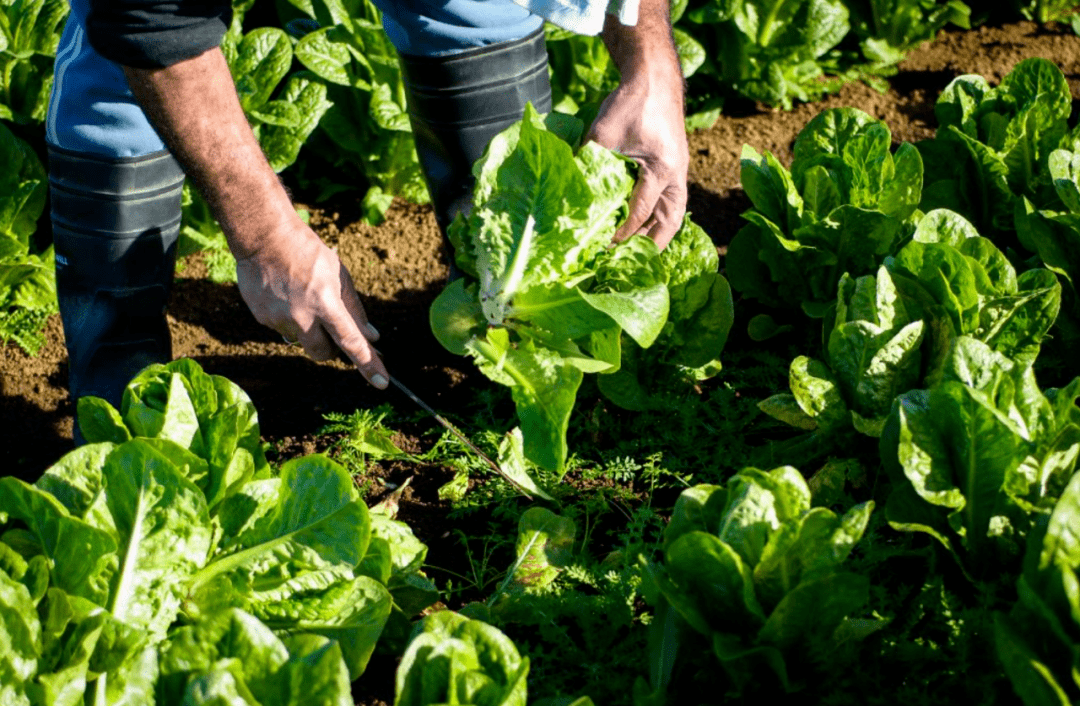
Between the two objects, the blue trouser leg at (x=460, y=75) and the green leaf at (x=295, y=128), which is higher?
the blue trouser leg at (x=460, y=75)

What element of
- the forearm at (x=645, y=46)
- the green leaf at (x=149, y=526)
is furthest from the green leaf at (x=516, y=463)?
the forearm at (x=645, y=46)

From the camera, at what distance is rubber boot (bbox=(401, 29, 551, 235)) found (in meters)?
3.04

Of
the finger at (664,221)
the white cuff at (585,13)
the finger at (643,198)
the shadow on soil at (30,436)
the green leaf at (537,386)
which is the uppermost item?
the white cuff at (585,13)

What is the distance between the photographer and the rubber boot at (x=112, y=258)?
291 cm

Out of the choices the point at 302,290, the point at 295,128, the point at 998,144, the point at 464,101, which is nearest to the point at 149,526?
the point at 302,290

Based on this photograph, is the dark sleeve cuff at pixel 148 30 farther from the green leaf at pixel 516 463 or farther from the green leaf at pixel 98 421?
the green leaf at pixel 516 463

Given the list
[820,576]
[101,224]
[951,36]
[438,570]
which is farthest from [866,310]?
[951,36]

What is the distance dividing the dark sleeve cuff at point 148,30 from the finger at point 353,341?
0.62 m

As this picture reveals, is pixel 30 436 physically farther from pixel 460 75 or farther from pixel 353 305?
pixel 460 75

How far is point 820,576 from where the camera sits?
6.26 ft

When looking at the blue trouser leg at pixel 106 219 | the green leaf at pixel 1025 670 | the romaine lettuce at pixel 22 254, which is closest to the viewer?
the green leaf at pixel 1025 670

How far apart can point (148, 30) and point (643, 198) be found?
1.22 m

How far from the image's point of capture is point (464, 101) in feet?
10.1

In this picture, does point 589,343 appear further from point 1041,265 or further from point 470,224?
point 1041,265
